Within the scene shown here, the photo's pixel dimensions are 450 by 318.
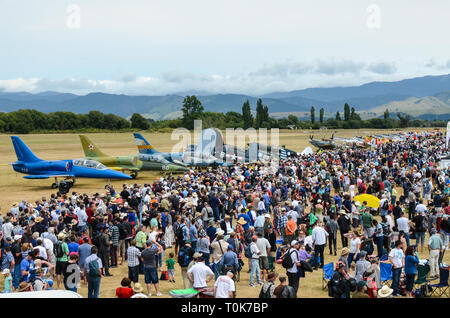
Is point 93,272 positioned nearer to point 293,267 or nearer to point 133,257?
point 133,257

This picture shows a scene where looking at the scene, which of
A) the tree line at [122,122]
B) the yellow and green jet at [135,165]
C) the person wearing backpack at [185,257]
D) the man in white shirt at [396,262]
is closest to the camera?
the man in white shirt at [396,262]

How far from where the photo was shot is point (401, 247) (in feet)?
29.5

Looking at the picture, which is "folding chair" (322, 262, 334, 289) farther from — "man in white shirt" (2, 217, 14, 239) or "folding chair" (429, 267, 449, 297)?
"man in white shirt" (2, 217, 14, 239)

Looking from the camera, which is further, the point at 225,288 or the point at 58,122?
the point at 58,122

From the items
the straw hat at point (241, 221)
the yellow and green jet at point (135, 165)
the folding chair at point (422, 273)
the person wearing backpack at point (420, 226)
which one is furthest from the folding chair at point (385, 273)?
the yellow and green jet at point (135, 165)

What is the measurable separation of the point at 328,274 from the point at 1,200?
19.7 metres

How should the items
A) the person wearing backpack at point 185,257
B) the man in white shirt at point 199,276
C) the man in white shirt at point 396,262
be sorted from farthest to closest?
1. the person wearing backpack at point 185,257
2. the man in white shirt at point 396,262
3. the man in white shirt at point 199,276

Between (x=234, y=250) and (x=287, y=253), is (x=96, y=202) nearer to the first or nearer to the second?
(x=234, y=250)

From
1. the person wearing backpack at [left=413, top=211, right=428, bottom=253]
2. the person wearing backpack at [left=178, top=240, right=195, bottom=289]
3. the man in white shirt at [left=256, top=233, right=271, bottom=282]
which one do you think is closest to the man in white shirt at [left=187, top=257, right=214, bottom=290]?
the person wearing backpack at [left=178, top=240, right=195, bottom=289]

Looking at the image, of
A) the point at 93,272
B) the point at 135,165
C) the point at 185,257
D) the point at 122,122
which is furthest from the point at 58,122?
the point at 93,272

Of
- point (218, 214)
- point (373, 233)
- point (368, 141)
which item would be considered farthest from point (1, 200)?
point (368, 141)

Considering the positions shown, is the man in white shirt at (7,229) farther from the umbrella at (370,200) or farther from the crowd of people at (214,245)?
the umbrella at (370,200)

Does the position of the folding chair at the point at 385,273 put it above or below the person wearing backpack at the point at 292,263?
below

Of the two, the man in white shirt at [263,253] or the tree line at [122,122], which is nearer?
the man in white shirt at [263,253]
